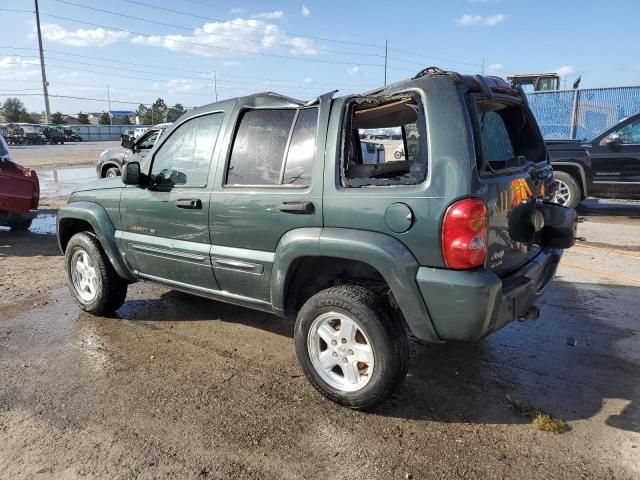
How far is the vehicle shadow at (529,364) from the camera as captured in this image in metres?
3.11

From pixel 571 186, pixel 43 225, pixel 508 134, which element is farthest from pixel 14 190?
pixel 571 186

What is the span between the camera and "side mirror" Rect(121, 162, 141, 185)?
4.03 meters

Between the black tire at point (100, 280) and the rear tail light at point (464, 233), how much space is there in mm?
3204

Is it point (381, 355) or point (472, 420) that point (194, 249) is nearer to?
point (381, 355)

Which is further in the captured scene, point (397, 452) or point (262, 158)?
point (262, 158)

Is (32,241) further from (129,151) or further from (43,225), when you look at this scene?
(129,151)

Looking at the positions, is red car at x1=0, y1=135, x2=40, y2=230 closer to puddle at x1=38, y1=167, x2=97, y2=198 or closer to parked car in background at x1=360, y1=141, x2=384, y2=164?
puddle at x1=38, y1=167, x2=97, y2=198

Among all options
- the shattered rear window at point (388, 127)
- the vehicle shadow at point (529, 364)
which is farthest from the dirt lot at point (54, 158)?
the shattered rear window at point (388, 127)

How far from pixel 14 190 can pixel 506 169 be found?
7.74 meters

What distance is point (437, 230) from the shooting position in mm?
2652

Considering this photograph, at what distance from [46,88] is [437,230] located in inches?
2575

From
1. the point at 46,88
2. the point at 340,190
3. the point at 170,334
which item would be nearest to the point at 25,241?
the point at 170,334

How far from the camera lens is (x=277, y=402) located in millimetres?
3227

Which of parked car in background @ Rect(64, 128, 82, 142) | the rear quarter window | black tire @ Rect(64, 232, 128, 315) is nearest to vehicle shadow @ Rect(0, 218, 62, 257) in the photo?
black tire @ Rect(64, 232, 128, 315)
